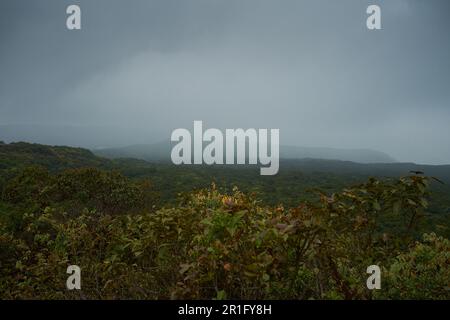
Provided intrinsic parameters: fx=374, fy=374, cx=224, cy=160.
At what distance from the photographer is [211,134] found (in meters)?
5.49

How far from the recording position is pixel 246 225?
10.8 ft

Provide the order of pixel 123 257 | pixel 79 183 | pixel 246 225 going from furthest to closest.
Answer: pixel 79 183 < pixel 123 257 < pixel 246 225

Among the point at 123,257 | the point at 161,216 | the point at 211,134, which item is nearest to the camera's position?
the point at 161,216

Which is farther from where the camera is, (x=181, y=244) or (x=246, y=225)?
(x=181, y=244)
